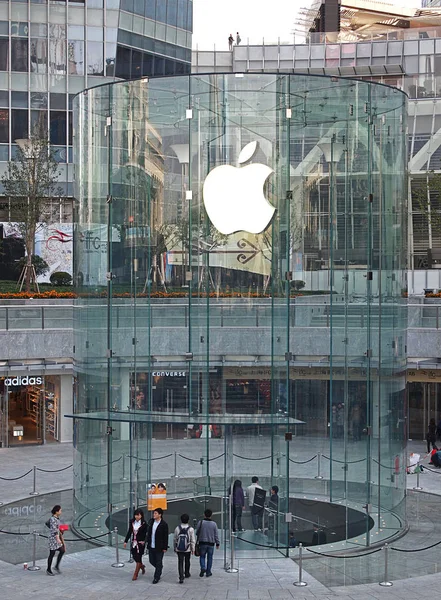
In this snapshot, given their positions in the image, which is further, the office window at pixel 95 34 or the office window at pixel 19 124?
the office window at pixel 95 34

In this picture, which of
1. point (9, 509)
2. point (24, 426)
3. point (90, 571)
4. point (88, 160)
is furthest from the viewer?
point (24, 426)

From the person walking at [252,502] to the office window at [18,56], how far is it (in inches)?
1993

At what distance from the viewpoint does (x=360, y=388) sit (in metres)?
22.8

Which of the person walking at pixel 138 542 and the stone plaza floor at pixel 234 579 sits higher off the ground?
the person walking at pixel 138 542

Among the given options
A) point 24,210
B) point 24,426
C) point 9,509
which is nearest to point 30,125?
Result: point 24,210

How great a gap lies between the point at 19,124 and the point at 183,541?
51701 millimetres

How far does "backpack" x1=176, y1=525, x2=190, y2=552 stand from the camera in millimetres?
19109

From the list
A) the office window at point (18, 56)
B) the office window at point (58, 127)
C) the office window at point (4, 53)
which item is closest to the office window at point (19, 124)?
the office window at point (58, 127)

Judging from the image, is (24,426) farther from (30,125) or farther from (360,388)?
(30,125)

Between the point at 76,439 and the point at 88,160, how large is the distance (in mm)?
6477

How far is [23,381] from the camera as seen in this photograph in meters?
36.2

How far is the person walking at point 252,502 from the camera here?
21.6 meters

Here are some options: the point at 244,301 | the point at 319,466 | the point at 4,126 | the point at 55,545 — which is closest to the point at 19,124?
the point at 4,126

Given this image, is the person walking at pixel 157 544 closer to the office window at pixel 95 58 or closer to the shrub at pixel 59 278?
the shrub at pixel 59 278
